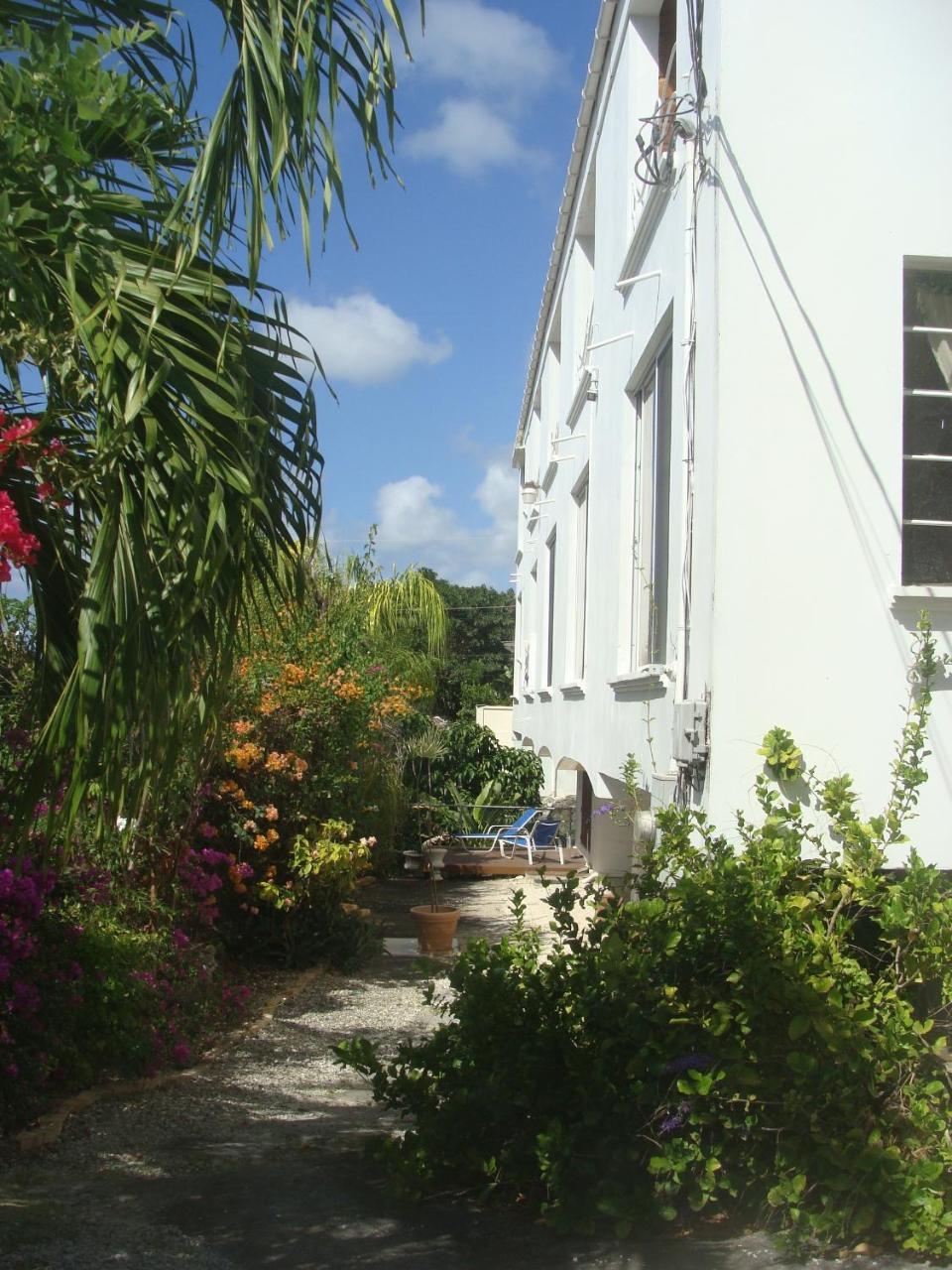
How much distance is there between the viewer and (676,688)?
565cm

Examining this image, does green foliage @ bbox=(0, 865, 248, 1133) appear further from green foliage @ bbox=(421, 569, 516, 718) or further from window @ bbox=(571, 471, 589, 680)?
green foliage @ bbox=(421, 569, 516, 718)

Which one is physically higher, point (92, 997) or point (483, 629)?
point (483, 629)

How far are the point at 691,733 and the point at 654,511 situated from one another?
2.31 metres

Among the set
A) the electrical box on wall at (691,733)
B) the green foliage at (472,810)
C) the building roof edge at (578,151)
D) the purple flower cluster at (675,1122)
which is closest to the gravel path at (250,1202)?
the purple flower cluster at (675,1122)

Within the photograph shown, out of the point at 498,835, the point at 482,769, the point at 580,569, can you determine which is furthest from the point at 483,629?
the point at 580,569

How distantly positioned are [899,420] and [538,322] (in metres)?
12.6

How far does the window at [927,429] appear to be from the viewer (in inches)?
215

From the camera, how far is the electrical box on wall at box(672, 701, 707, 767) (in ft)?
17.1

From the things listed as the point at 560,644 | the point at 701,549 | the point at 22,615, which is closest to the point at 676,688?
the point at 701,549

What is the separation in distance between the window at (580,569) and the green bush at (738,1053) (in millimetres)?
6536

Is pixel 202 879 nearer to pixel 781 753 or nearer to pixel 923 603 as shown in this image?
pixel 781 753

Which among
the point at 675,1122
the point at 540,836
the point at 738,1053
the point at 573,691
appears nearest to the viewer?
the point at 738,1053

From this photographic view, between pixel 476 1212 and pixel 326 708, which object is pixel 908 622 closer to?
pixel 476 1212

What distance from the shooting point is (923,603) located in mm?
5207
